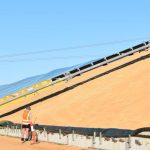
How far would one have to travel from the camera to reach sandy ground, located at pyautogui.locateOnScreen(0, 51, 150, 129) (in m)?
23.4

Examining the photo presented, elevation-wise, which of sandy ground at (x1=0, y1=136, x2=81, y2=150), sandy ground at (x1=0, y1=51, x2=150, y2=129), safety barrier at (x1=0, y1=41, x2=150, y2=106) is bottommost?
sandy ground at (x1=0, y1=136, x2=81, y2=150)

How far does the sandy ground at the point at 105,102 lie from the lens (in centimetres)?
2338

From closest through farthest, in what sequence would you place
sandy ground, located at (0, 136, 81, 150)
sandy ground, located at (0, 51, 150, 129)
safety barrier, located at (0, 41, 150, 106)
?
1. sandy ground, located at (0, 136, 81, 150)
2. sandy ground, located at (0, 51, 150, 129)
3. safety barrier, located at (0, 41, 150, 106)

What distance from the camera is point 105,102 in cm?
2839

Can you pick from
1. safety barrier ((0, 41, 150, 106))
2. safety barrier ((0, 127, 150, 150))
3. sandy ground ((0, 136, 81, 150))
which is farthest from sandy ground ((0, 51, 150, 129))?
sandy ground ((0, 136, 81, 150))

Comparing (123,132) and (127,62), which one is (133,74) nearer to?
(127,62)

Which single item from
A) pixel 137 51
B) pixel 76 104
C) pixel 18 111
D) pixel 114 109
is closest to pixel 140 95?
pixel 114 109

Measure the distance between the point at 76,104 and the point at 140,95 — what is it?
5.10m

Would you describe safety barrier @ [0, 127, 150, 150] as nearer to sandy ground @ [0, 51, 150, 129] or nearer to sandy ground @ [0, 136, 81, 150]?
sandy ground @ [0, 136, 81, 150]

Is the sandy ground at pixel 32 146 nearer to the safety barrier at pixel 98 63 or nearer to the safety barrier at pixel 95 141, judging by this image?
the safety barrier at pixel 95 141

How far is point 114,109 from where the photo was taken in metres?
25.6

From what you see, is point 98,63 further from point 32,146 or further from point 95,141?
point 95,141

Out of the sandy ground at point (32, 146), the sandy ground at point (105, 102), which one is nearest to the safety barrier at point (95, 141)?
the sandy ground at point (32, 146)

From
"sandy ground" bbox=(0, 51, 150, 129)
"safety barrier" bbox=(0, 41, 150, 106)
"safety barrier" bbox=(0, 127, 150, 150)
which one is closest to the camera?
"safety barrier" bbox=(0, 127, 150, 150)
